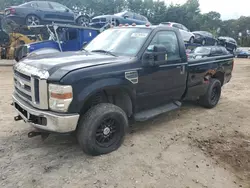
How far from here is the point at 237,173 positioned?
134 inches

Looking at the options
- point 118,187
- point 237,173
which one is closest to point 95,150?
point 118,187

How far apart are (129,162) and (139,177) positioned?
0.38m

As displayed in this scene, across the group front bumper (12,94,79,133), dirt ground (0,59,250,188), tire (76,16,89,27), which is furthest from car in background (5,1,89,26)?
front bumper (12,94,79,133)

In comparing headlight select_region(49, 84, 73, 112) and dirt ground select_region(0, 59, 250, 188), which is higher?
headlight select_region(49, 84, 73, 112)

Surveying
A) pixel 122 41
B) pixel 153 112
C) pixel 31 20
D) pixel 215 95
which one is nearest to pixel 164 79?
pixel 153 112

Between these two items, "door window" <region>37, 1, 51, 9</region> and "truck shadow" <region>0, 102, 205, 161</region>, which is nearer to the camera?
"truck shadow" <region>0, 102, 205, 161</region>

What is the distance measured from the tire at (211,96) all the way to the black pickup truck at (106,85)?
2.87 ft

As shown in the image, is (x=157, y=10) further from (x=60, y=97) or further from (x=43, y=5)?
(x=60, y=97)

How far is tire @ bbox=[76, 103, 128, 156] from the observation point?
134 inches

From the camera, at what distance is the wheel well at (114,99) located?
375cm

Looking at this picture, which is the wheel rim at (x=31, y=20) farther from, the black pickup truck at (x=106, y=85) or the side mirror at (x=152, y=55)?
the side mirror at (x=152, y=55)

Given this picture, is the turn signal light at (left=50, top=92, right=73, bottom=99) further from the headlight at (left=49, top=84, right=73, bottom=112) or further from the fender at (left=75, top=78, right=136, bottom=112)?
the fender at (left=75, top=78, right=136, bottom=112)

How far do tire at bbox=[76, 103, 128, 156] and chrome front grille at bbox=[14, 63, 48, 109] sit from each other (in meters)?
0.61

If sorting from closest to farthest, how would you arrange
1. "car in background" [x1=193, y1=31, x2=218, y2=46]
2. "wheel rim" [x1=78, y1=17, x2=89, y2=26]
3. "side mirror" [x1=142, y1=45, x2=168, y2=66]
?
1. "side mirror" [x1=142, y1=45, x2=168, y2=66]
2. "wheel rim" [x1=78, y1=17, x2=89, y2=26]
3. "car in background" [x1=193, y1=31, x2=218, y2=46]
